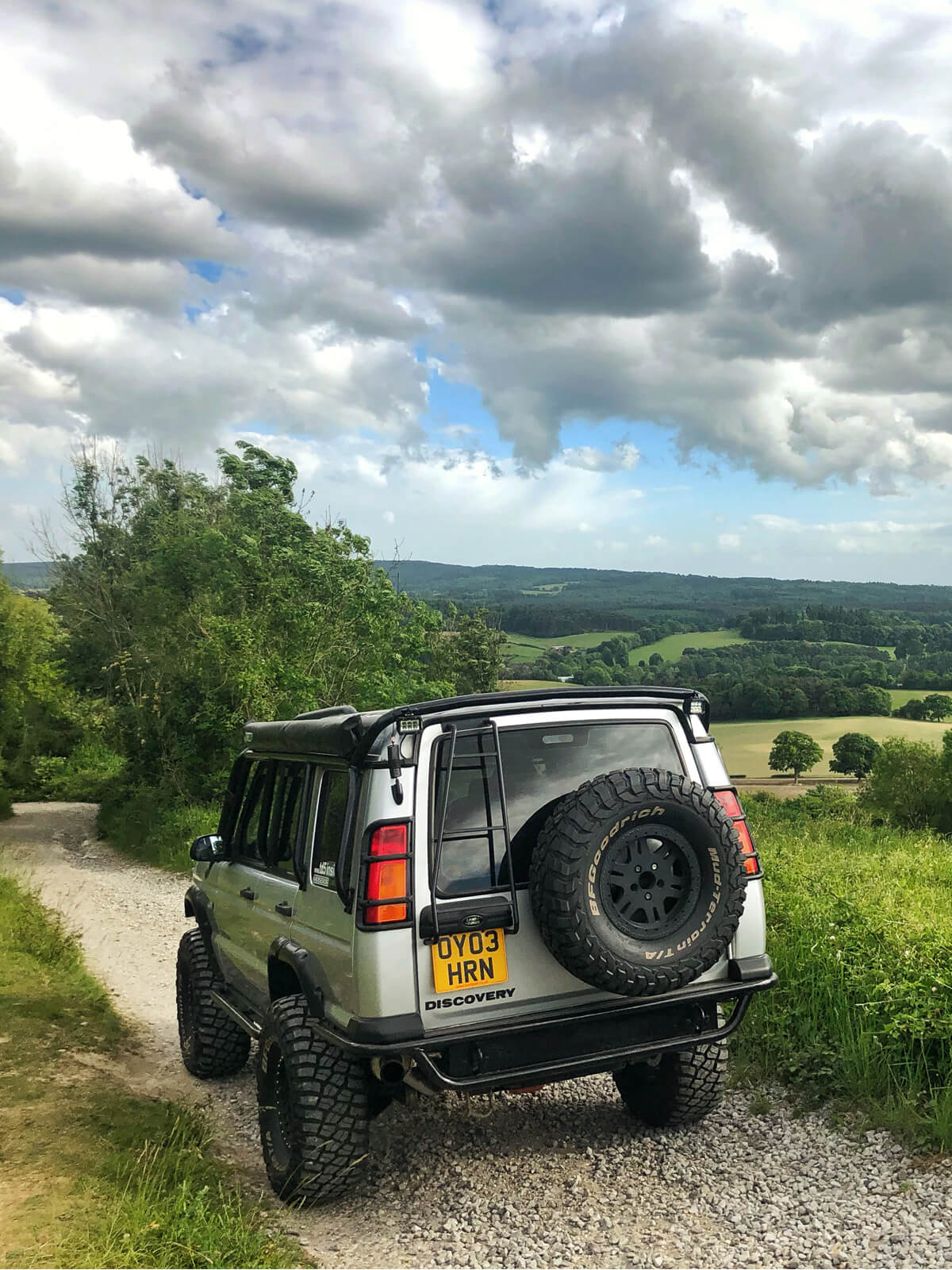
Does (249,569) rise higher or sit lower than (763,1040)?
higher

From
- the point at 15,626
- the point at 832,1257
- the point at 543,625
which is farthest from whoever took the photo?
the point at 543,625

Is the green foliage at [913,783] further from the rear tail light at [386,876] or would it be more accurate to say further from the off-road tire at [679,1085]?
the rear tail light at [386,876]

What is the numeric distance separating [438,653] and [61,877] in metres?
41.3

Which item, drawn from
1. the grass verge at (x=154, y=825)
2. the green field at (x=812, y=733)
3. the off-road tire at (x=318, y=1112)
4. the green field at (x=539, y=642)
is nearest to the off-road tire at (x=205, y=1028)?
the off-road tire at (x=318, y=1112)

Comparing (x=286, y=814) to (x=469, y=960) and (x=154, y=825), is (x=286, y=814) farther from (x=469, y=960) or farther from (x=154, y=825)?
(x=154, y=825)

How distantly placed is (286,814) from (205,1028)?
198 centimetres

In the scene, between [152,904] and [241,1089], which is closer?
[241,1089]

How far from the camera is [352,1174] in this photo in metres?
4.40

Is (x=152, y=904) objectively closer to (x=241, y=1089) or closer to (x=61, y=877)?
(x=61, y=877)

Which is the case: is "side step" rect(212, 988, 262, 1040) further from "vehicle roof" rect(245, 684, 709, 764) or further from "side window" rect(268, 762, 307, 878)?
"vehicle roof" rect(245, 684, 709, 764)

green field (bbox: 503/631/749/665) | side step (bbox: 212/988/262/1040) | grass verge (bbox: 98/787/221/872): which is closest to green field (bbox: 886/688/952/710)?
green field (bbox: 503/631/749/665)

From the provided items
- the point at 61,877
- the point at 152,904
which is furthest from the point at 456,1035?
the point at 61,877

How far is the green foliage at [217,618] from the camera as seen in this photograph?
79.8 feet

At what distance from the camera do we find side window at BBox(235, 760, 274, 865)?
5.69m
